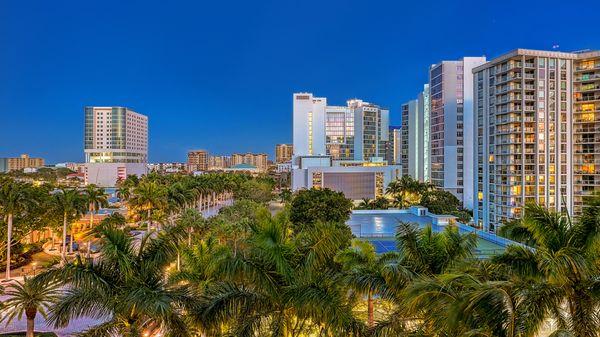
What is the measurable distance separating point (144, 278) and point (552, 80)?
204ft

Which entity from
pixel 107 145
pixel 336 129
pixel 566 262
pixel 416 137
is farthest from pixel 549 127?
pixel 107 145

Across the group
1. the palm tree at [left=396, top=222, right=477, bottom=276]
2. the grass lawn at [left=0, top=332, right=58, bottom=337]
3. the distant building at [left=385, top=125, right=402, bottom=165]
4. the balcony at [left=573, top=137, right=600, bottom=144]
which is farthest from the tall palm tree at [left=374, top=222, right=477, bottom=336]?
the distant building at [left=385, top=125, right=402, bottom=165]

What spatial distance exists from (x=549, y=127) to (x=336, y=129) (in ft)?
264

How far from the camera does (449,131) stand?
77500 mm

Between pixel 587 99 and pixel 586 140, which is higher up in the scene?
pixel 587 99

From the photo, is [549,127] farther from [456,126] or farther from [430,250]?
[430,250]

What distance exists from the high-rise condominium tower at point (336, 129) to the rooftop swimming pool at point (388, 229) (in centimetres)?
7776

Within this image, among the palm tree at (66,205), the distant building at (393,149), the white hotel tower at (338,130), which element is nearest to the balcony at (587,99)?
the white hotel tower at (338,130)

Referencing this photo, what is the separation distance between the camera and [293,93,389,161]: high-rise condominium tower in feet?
408

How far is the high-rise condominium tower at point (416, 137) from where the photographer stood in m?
90.2

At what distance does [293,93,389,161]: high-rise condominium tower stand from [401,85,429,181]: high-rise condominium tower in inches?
634

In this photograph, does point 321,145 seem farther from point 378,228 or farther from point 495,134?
point 378,228

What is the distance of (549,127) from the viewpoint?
53.2 m

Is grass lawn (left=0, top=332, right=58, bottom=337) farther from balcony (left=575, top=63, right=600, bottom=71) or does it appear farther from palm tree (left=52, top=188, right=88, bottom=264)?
balcony (left=575, top=63, right=600, bottom=71)
